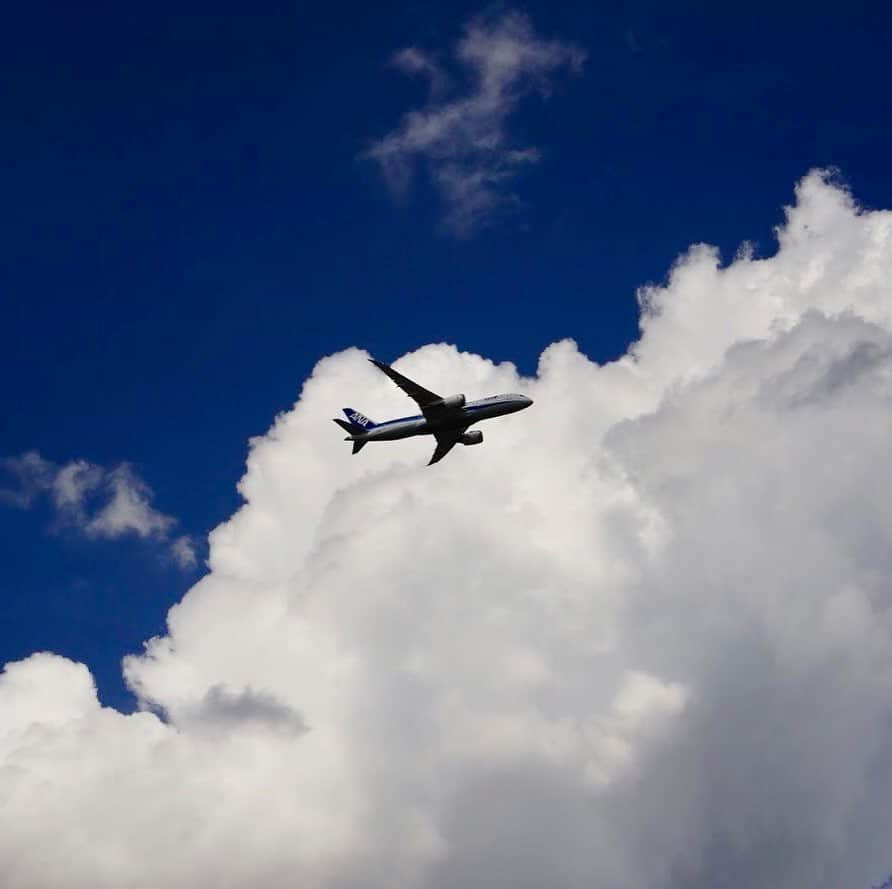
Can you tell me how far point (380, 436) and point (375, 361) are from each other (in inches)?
941

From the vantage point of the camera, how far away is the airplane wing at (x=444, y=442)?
178 m

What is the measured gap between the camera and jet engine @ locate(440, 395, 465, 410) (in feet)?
550

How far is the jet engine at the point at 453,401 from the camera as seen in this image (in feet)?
550

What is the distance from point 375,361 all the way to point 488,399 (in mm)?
26282

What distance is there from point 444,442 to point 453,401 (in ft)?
47.0

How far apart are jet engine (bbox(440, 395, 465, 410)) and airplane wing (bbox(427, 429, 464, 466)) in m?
8.29

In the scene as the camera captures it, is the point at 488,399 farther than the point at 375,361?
Yes

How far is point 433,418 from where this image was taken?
171250mm

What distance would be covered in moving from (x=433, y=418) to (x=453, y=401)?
5212mm

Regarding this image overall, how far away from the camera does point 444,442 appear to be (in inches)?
7111

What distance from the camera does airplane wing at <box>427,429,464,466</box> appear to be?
178 meters

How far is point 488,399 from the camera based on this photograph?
172500mm

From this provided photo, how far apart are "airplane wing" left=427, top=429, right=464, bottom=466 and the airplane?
196 millimetres

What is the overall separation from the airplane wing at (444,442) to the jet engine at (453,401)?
829cm
